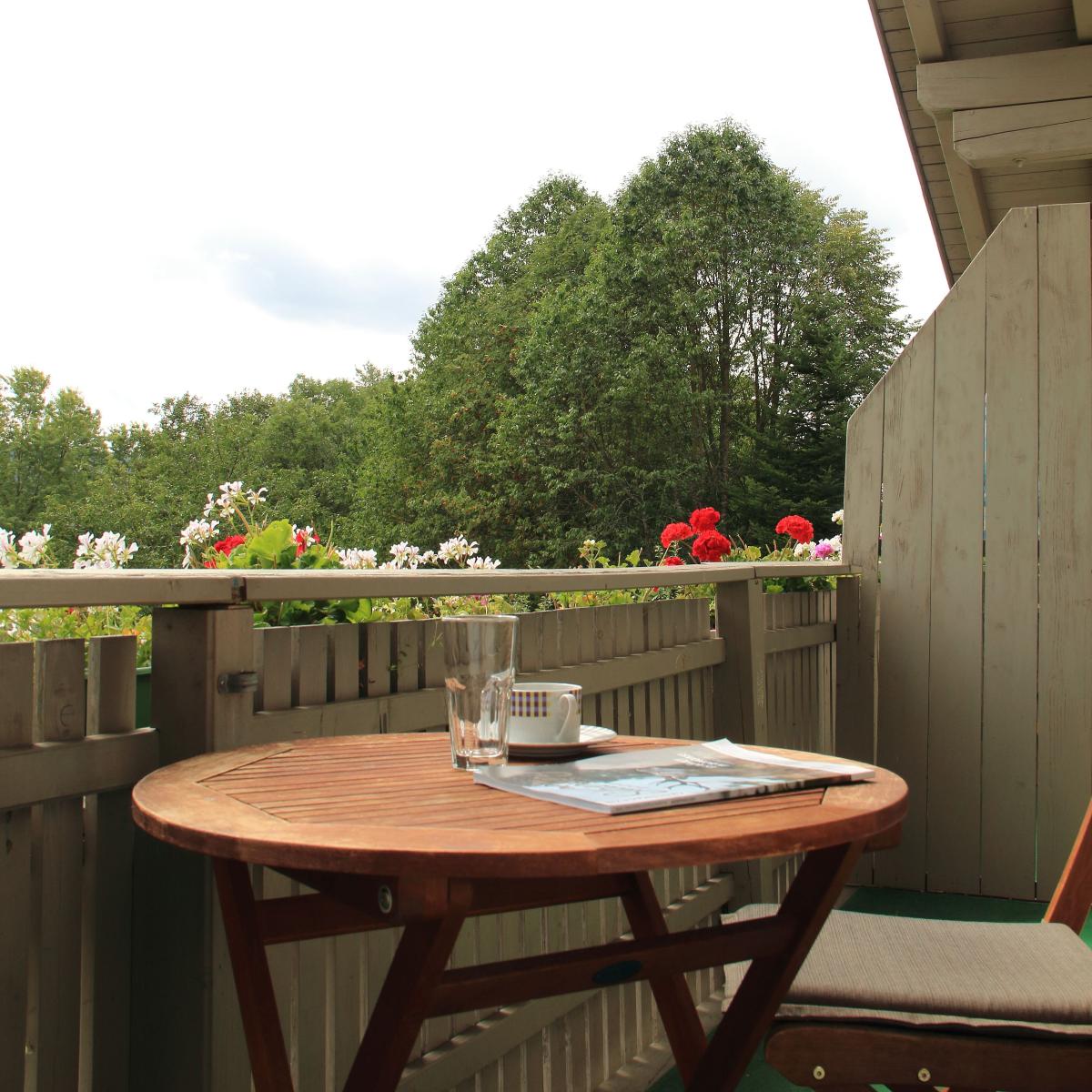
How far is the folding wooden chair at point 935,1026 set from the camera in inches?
44.7

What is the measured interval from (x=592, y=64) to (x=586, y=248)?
1908 cm

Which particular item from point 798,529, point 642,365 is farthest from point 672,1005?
point 642,365

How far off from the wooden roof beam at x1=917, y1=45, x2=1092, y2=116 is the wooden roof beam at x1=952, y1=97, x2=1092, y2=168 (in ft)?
0.09

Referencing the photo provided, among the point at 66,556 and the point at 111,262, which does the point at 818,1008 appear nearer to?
the point at 66,556

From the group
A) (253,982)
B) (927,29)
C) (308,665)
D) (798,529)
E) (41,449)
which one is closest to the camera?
(253,982)

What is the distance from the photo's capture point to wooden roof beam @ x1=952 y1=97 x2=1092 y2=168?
131 inches

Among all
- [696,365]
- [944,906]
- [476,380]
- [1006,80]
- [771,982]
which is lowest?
[944,906]

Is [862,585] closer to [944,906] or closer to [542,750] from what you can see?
[944,906]

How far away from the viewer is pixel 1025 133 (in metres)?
3.39

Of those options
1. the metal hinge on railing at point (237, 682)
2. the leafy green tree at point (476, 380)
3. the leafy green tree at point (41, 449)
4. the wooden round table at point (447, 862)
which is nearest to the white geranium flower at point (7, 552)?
the metal hinge on railing at point (237, 682)

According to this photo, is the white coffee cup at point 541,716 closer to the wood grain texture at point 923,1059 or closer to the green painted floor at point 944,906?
the wood grain texture at point 923,1059

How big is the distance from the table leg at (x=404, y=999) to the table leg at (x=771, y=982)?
31 centimetres

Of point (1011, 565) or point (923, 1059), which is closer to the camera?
point (923, 1059)

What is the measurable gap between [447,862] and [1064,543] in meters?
2.71
